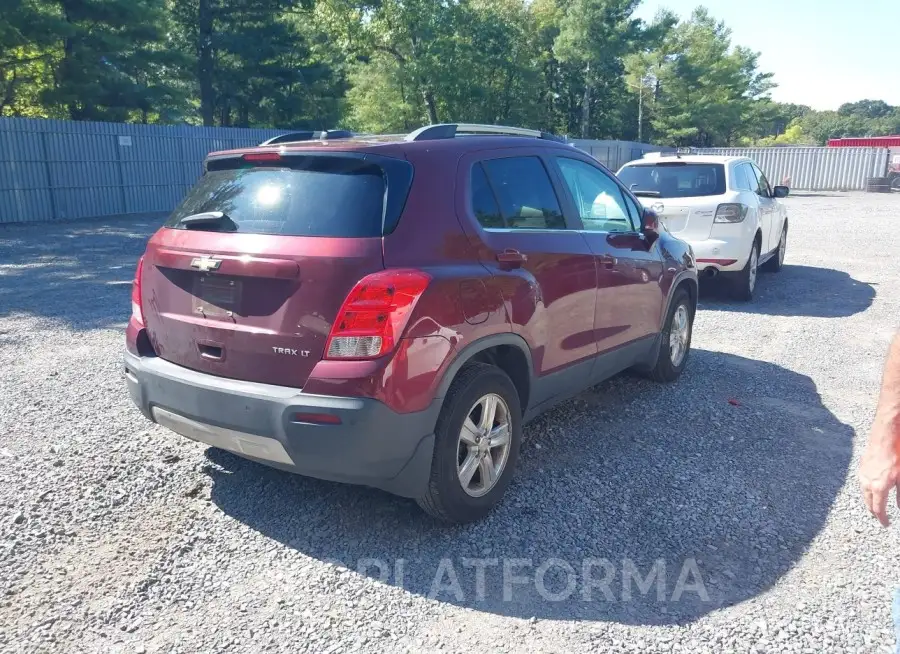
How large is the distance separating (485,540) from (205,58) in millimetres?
34328

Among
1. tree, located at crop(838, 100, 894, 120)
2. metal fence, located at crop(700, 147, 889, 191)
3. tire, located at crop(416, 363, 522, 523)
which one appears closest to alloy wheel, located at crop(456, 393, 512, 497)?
tire, located at crop(416, 363, 522, 523)

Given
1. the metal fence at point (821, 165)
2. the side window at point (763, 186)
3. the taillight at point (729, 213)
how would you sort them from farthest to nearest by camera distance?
1. the metal fence at point (821, 165)
2. the side window at point (763, 186)
3. the taillight at point (729, 213)

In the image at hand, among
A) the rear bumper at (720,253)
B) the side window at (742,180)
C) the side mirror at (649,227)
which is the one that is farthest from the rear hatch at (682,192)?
the side mirror at (649,227)

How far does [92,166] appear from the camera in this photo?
18.8 metres

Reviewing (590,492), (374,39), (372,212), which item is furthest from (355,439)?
(374,39)

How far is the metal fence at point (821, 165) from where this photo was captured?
36656 mm

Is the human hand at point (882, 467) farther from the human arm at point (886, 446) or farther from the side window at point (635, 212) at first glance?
the side window at point (635, 212)

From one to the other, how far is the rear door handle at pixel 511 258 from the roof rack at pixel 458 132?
672 mm

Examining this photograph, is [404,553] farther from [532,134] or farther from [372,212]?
[532,134]

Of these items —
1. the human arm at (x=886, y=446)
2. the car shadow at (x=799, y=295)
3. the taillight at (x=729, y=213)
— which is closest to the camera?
the human arm at (x=886, y=446)

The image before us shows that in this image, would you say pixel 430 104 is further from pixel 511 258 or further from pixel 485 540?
pixel 485 540

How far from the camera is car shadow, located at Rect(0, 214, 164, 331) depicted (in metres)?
8.20

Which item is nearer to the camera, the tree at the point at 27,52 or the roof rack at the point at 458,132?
the roof rack at the point at 458,132

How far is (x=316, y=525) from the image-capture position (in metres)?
3.58
